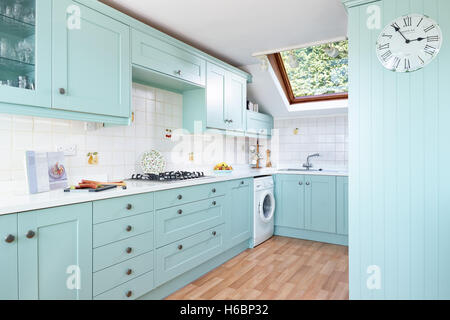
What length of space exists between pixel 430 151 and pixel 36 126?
2.51m

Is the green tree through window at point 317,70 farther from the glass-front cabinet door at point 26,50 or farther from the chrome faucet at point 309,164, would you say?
the glass-front cabinet door at point 26,50

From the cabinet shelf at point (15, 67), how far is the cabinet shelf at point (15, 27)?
6.0 inches

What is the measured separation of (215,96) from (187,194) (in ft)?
4.14

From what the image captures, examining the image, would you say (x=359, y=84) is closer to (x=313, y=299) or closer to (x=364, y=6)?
(x=364, y=6)

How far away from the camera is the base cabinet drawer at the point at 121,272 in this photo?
5.59 feet

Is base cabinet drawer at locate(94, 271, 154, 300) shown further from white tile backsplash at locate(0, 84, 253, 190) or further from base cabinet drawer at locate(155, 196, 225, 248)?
white tile backsplash at locate(0, 84, 253, 190)

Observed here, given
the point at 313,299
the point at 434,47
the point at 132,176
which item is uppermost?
the point at 434,47

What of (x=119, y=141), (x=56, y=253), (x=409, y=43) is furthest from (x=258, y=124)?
(x=56, y=253)

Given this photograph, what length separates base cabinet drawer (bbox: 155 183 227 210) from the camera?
2.11 m

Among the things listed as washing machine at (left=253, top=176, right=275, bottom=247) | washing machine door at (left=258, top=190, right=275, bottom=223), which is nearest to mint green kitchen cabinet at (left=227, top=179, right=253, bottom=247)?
washing machine at (left=253, top=176, right=275, bottom=247)

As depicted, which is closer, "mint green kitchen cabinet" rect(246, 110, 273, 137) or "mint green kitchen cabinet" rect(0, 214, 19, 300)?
"mint green kitchen cabinet" rect(0, 214, 19, 300)

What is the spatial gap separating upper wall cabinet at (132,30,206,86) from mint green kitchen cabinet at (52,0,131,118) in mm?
100

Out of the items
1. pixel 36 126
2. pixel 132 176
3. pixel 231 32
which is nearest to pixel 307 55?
pixel 231 32
